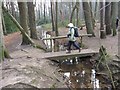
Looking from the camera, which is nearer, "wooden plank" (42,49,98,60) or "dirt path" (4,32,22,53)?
"wooden plank" (42,49,98,60)

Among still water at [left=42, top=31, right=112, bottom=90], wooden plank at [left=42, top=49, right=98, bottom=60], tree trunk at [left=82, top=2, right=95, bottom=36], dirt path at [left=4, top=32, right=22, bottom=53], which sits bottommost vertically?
still water at [left=42, top=31, right=112, bottom=90]

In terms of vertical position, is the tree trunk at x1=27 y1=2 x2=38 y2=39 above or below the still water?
above

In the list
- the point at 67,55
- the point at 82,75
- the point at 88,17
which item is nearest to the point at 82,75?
the point at 82,75

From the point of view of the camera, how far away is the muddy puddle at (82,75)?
10.6m

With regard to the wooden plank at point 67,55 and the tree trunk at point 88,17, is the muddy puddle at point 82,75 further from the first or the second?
the tree trunk at point 88,17

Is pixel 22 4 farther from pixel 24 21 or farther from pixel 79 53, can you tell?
pixel 79 53

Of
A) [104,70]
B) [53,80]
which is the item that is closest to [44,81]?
[53,80]

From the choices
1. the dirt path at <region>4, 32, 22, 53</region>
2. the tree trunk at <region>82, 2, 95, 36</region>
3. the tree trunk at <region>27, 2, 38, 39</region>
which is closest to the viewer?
the dirt path at <region>4, 32, 22, 53</region>

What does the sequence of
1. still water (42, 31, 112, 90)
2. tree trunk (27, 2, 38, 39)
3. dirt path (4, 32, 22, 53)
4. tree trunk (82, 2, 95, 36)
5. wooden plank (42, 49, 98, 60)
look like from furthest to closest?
1. tree trunk (82, 2, 95, 36)
2. tree trunk (27, 2, 38, 39)
3. dirt path (4, 32, 22, 53)
4. wooden plank (42, 49, 98, 60)
5. still water (42, 31, 112, 90)

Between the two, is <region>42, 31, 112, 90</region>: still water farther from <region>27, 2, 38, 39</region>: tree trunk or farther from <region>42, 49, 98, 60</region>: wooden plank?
<region>27, 2, 38, 39</region>: tree trunk

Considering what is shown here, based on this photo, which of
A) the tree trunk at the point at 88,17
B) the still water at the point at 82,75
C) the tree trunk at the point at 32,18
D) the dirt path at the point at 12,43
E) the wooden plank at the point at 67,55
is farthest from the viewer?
the tree trunk at the point at 88,17

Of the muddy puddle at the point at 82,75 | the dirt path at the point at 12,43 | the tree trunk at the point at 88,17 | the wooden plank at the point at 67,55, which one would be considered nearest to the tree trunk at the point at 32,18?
the dirt path at the point at 12,43

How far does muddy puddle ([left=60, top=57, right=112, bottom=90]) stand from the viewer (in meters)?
10.6

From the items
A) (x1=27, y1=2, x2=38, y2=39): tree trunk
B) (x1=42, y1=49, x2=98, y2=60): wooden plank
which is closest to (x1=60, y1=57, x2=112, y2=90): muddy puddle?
(x1=42, y1=49, x2=98, y2=60): wooden plank
